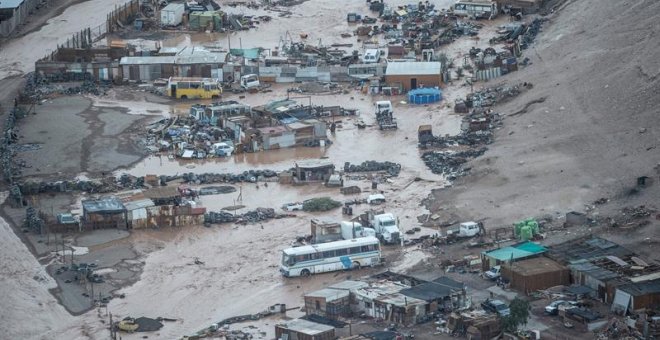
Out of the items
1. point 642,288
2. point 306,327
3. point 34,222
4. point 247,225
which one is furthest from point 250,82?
point 642,288

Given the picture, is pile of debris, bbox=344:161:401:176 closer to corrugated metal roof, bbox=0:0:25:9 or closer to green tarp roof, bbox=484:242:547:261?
green tarp roof, bbox=484:242:547:261

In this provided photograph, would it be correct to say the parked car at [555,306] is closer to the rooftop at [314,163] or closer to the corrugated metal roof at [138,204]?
the corrugated metal roof at [138,204]

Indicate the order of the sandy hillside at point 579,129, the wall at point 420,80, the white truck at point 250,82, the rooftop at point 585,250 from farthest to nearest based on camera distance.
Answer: the white truck at point 250,82, the wall at point 420,80, the sandy hillside at point 579,129, the rooftop at point 585,250

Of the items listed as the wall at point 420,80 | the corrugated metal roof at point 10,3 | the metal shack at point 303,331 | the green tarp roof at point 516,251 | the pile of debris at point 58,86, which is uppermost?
the corrugated metal roof at point 10,3

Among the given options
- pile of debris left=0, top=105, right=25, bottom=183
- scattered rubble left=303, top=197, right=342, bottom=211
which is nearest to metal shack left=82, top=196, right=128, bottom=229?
scattered rubble left=303, top=197, right=342, bottom=211

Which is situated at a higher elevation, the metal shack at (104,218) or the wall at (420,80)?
the wall at (420,80)

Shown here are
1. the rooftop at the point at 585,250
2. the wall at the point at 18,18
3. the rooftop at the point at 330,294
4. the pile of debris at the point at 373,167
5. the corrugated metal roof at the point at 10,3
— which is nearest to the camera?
the rooftop at the point at 330,294

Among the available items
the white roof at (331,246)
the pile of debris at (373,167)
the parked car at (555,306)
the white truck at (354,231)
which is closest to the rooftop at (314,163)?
the pile of debris at (373,167)
